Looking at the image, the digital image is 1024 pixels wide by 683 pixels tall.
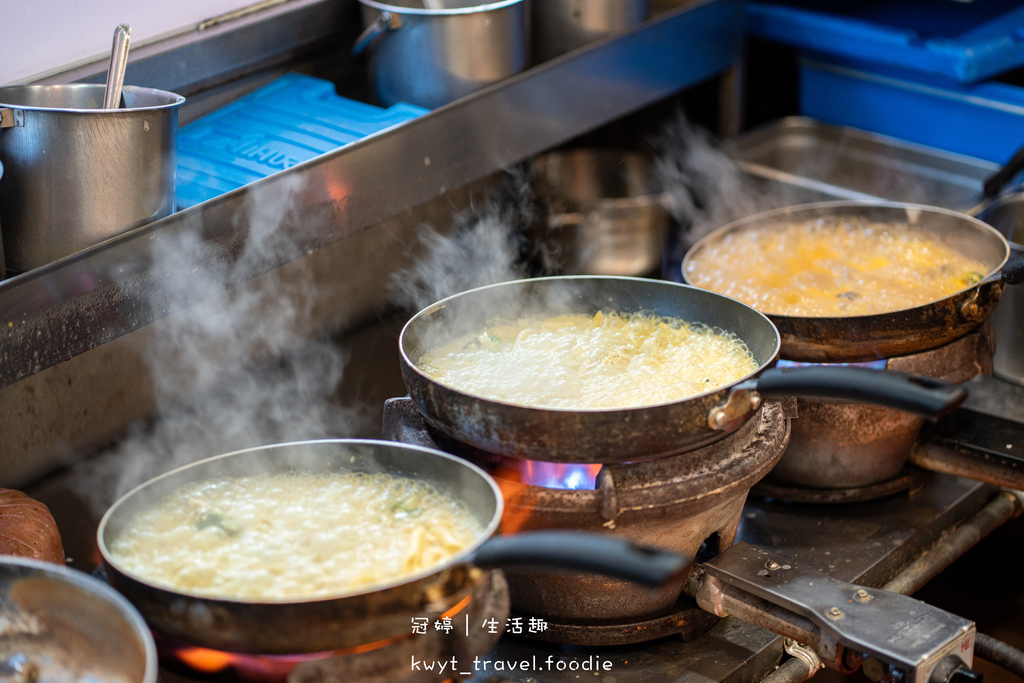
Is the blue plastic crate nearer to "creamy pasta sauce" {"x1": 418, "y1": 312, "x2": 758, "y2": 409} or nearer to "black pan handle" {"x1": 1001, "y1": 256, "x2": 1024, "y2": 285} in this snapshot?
"black pan handle" {"x1": 1001, "y1": 256, "x2": 1024, "y2": 285}

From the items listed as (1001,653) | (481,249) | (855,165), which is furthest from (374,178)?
(855,165)

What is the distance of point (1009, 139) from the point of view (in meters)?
3.20

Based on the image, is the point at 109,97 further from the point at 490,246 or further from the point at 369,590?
the point at 490,246

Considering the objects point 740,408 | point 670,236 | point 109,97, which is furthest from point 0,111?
point 670,236

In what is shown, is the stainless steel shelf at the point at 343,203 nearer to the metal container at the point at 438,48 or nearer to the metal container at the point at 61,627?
the metal container at the point at 438,48

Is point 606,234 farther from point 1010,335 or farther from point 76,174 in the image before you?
point 76,174

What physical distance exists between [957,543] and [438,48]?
1671 mm

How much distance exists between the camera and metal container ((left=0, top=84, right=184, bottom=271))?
1744 millimetres

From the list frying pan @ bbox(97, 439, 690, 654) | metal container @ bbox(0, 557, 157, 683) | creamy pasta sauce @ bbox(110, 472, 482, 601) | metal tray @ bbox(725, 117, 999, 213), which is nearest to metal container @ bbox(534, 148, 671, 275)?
metal tray @ bbox(725, 117, 999, 213)

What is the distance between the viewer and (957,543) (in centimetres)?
225

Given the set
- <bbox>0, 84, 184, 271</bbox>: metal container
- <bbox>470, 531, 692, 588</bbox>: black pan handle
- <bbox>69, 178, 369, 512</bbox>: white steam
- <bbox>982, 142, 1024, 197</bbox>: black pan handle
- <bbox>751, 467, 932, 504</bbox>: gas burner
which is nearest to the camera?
<bbox>470, 531, 692, 588</bbox>: black pan handle

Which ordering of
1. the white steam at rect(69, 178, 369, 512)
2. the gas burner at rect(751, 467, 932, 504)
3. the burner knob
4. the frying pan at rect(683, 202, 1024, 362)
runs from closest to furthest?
the burner knob → the frying pan at rect(683, 202, 1024, 362) → the gas burner at rect(751, 467, 932, 504) → the white steam at rect(69, 178, 369, 512)

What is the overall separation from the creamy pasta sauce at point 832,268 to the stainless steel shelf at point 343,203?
1.98 feet

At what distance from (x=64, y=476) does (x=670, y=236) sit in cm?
193
